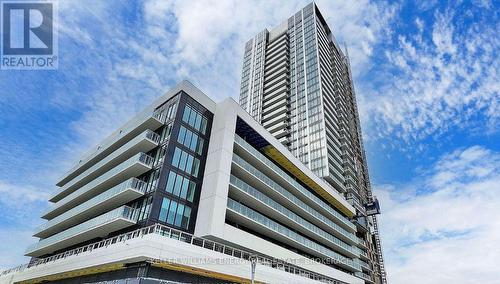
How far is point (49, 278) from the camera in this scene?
35.4m

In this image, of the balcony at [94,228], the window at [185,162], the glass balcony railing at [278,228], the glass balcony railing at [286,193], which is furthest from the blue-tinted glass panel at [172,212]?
the glass balcony railing at [286,193]

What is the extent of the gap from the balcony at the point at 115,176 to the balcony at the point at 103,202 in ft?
6.19

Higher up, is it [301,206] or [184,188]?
[301,206]

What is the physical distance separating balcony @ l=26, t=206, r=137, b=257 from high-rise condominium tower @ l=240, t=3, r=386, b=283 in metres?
51.9

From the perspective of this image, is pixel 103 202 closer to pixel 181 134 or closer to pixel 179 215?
pixel 179 215

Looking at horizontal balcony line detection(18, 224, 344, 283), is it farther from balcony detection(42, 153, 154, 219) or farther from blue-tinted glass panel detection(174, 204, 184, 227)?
balcony detection(42, 153, 154, 219)

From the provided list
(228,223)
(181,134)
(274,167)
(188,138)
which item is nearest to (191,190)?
(188,138)

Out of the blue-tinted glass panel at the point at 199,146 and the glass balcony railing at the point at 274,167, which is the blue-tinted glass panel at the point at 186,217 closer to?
the blue-tinted glass panel at the point at 199,146

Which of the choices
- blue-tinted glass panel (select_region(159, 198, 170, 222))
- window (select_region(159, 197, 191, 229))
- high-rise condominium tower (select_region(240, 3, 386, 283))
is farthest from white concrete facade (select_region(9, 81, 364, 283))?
high-rise condominium tower (select_region(240, 3, 386, 283))

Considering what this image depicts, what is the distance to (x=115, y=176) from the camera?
3541 cm

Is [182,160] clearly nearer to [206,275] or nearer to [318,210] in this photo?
[206,275]

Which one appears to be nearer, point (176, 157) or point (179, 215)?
point (179, 215)

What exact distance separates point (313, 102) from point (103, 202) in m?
63.9

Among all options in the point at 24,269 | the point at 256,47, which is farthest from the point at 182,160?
the point at 256,47
